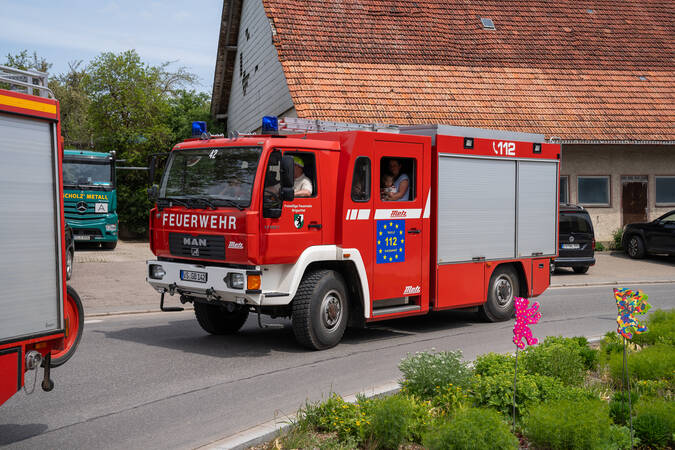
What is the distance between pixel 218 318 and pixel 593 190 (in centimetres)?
1866

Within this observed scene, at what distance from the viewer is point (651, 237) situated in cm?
2272

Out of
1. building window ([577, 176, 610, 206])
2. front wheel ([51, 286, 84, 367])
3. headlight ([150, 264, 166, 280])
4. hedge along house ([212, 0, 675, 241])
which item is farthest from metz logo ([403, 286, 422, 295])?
building window ([577, 176, 610, 206])

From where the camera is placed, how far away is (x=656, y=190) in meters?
26.2

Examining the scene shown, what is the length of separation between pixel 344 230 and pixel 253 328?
2.60 meters

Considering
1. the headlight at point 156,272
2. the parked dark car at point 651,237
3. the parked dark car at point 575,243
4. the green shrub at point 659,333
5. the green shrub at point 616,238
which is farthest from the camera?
the green shrub at point 616,238

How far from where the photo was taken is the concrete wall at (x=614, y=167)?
25.2 m

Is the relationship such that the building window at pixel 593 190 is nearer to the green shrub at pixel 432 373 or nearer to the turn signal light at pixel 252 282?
the turn signal light at pixel 252 282

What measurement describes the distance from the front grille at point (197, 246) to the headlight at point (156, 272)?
25 cm

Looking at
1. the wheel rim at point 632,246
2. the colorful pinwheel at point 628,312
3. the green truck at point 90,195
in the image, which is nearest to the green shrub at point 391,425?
the colorful pinwheel at point 628,312

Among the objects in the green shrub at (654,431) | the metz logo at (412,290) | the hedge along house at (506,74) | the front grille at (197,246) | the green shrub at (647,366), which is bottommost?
the green shrub at (654,431)

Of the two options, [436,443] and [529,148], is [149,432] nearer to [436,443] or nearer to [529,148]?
[436,443]

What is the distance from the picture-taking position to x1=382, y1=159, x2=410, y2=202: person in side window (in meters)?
9.87

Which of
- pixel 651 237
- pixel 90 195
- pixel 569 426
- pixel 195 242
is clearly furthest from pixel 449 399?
pixel 90 195

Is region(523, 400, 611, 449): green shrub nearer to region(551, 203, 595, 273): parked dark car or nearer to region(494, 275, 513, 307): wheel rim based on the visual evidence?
region(494, 275, 513, 307): wheel rim
